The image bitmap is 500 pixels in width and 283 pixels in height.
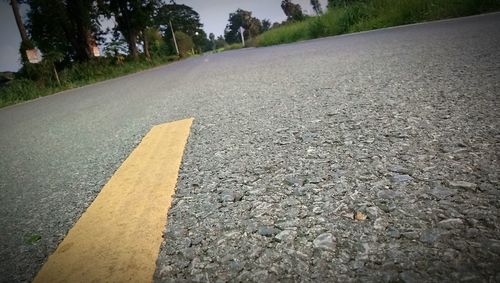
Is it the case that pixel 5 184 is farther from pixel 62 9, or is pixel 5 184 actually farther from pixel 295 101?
pixel 62 9

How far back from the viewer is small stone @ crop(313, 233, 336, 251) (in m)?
0.83

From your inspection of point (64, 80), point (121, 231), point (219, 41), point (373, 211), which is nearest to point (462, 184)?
point (373, 211)

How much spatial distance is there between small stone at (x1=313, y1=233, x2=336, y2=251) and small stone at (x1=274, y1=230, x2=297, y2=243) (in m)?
0.07

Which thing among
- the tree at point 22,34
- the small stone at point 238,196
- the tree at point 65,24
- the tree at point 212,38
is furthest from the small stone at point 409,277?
the tree at point 212,38

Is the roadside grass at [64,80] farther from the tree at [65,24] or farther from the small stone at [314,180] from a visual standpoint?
the small stone at [314,180]

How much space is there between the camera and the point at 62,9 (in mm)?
22906

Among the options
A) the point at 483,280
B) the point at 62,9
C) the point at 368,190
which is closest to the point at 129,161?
the point at 368,190

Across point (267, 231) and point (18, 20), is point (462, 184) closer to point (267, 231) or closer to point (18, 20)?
point (267, 231)

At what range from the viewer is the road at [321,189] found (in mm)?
784

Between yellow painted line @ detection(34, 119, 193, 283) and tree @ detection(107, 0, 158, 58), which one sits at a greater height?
tree @ detection(107, 0, 158, 58)

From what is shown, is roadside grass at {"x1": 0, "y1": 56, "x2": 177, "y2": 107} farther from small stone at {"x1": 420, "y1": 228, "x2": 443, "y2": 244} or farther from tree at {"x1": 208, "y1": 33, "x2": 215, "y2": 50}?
tree at {"x1": 208, "y1": 33, "x2": 215, "y2": 50}

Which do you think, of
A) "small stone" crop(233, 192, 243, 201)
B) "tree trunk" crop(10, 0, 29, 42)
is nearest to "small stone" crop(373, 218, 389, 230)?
"small stone" crop(233, 192, 243, 201)

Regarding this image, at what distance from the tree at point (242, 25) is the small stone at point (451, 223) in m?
98.0

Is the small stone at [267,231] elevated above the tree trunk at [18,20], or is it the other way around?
the tree trunk at [18,20]
